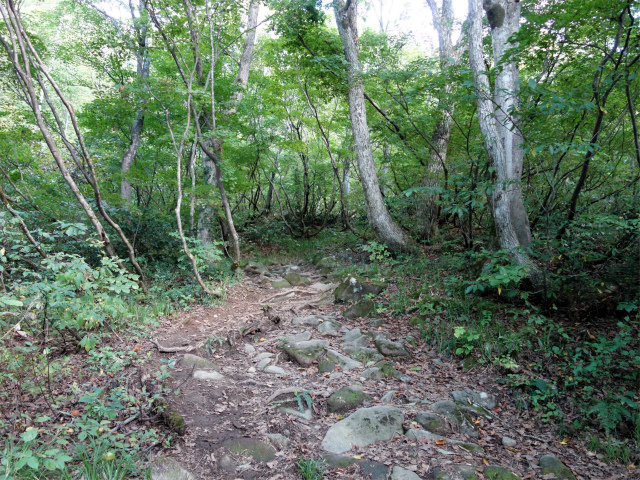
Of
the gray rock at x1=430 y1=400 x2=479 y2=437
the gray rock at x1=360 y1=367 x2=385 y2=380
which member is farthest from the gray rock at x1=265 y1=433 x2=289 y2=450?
the gray rock at x1=430 y1=400 x2=479 y2=437

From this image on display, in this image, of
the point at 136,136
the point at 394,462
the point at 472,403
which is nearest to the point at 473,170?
the point at 472,403

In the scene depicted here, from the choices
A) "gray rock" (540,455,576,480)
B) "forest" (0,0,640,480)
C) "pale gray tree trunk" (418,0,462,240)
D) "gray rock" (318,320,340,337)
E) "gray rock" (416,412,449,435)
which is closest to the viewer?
"gray rock" (540,455,576,480)

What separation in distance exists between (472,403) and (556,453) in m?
0.78

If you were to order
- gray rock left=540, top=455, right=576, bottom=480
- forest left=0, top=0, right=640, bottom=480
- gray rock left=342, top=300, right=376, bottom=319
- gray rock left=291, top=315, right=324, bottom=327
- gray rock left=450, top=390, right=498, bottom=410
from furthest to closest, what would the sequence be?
gray rock left=342, top=300, right=376, bottom=319 < gray rock left=291, top=315, right=324, bottom=327 < gray rock left=450, top=390, right=498, bottom=410 < forest left=0, top=0, right=640, bottom=480 < gray rock left=540, top=455, right=576, bottom=480

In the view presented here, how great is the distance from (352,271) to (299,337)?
106 inches

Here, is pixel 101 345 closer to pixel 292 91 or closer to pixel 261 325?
pixel 261 325

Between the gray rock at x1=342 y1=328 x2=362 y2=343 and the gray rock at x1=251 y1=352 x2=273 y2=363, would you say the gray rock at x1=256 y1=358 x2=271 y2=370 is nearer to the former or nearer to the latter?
the gray rock at x1=251 y1=352 x2=273 y2=363

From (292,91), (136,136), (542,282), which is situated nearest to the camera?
(542,282)

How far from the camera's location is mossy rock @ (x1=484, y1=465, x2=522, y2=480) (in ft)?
8.48

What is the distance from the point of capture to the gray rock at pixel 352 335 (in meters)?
5.02

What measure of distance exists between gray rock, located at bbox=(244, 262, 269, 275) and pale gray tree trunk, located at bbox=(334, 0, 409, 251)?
294cm

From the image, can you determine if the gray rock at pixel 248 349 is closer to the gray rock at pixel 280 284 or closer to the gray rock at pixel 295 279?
the gray rock at pixel 280 284

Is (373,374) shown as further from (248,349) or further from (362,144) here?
(362,144)

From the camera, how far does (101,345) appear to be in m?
4.23
